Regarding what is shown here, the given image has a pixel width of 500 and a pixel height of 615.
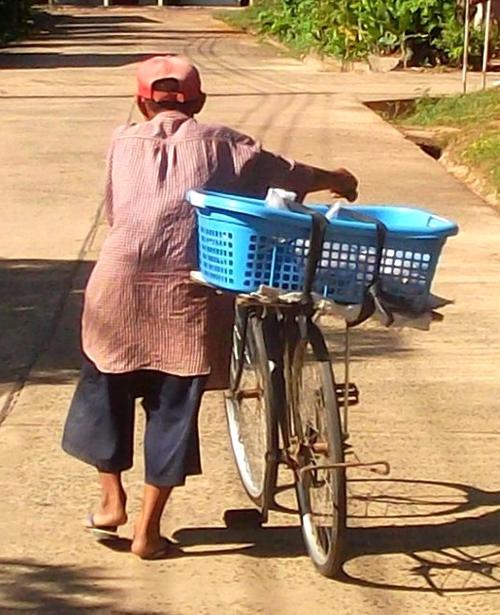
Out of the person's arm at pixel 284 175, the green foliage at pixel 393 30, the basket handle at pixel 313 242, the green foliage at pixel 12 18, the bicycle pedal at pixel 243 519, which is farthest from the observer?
the green foliage at pixel 12 18

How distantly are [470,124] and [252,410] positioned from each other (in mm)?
13741

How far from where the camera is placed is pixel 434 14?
30156 millimetres

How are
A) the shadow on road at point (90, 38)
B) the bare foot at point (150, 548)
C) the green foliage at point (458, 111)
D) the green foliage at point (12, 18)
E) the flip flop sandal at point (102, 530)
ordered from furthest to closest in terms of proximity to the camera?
the green foliage at point (12, 18) < the shadow on road at point (90, 38) < the green foliage at point (458, 111) < the flip flop sandal at point (102, 530) < the bare foot at point (150, 548)

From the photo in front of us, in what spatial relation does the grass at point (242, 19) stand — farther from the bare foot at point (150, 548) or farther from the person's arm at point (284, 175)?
the bare foot at point (150, 548)

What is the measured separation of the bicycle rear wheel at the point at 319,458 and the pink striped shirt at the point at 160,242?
304 millimetres

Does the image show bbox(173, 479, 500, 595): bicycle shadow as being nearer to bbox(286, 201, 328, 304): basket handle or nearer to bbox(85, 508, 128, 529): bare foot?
bbox(85, 508, 128, 529): bare foot

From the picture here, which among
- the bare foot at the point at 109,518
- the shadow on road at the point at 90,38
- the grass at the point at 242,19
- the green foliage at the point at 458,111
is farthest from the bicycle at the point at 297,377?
the grass at the point at 242,19

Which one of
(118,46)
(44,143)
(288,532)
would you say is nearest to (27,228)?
(44,143)

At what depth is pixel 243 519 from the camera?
17.7 feet

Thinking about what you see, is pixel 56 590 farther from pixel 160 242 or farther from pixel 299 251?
pixel 299 251

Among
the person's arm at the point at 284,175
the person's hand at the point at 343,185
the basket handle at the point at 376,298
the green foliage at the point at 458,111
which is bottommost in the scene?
the green foliage at the point at 458,111

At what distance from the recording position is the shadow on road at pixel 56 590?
475cm

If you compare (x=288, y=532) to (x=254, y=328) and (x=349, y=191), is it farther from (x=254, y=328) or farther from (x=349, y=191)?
(x=349, y=191)

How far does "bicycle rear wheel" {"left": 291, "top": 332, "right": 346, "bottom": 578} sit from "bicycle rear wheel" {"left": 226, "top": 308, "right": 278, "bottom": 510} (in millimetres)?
95
